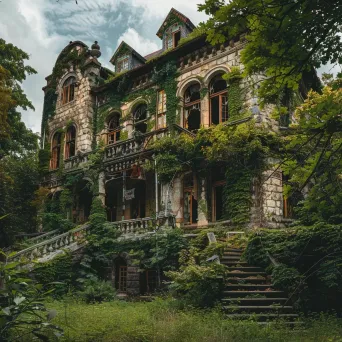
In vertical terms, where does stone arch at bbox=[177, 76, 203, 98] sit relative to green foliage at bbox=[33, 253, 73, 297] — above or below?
above

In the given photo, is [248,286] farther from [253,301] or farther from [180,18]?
[180,18]

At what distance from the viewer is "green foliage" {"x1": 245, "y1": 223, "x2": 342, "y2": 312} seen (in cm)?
991

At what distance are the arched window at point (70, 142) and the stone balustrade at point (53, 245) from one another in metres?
8.21

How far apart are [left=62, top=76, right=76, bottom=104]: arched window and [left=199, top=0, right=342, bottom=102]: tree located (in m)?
21.9

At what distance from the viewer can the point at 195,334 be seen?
7.14m

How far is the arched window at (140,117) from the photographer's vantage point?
22533 millimetres

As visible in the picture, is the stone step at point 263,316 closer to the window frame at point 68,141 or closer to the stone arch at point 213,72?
the stone arch at point 213,72

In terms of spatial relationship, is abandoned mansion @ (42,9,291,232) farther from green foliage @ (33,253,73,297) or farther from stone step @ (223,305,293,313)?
stone step @ (223,305,293,313)

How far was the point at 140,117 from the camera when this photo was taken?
22922 mm

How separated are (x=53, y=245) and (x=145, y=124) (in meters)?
8.77

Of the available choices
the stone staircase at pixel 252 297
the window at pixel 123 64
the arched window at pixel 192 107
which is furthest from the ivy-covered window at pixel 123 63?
the stone staircase at pixel 252 297

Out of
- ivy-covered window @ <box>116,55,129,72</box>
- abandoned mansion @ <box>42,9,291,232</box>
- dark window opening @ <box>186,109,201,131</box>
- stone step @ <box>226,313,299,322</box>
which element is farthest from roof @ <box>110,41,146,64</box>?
stone step @ <box>226,313,299,322</box>

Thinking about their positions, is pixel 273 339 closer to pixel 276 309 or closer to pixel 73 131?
pixel 276 309

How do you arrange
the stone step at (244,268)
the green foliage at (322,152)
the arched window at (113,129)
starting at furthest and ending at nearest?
the arched window at (113,129) < the stone step at (244,268) < the green foliage at (322,152)
